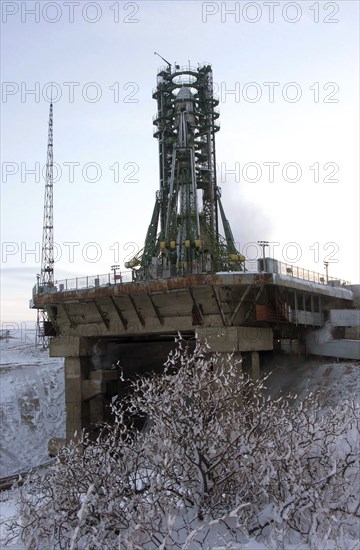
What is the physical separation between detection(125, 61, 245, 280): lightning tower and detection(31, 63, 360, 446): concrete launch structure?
83mm

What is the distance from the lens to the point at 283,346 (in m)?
30.8

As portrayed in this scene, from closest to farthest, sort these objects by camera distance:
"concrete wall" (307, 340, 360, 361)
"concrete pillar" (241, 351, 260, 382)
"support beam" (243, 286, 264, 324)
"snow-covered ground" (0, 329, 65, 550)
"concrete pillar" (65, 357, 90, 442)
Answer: "support beam" (243, 286, 264, 324)
"concrete pillar" (241, 351, 260, 382)
"concrete wall" (307, 340, 360, 361)
"snow-covered ground" (0, 329, 65, 550)
"concrete pillar" (65, 357, 90, 442)

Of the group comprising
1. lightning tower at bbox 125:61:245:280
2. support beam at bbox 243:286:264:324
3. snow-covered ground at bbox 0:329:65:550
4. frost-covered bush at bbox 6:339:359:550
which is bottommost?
snow-covered ground at bbox 0:329:65:550

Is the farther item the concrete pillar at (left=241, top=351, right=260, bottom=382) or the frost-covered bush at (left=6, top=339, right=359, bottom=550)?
the concrete pillar at (left=241, top=351, right=260, bottom=382)

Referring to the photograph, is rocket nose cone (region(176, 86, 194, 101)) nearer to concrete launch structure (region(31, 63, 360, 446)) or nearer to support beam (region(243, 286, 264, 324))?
concrete launch structure (region(31, 63, 360, 446))

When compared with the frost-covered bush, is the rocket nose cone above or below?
above

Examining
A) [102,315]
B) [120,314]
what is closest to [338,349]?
[120,314]

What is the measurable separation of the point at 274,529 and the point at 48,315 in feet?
80.5

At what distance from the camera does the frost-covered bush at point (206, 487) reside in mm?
8695

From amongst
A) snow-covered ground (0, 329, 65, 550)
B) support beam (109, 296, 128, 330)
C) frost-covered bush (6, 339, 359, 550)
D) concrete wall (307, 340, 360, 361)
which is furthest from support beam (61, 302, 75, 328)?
frost-covered bush (6, 339, 359, 550)

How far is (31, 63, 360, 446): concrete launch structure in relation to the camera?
25109 mm

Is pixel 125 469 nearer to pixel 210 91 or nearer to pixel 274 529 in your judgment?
pixel 274 529

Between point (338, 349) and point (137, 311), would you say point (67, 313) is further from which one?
point (338, 349)

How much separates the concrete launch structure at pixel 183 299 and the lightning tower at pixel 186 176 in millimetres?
83
